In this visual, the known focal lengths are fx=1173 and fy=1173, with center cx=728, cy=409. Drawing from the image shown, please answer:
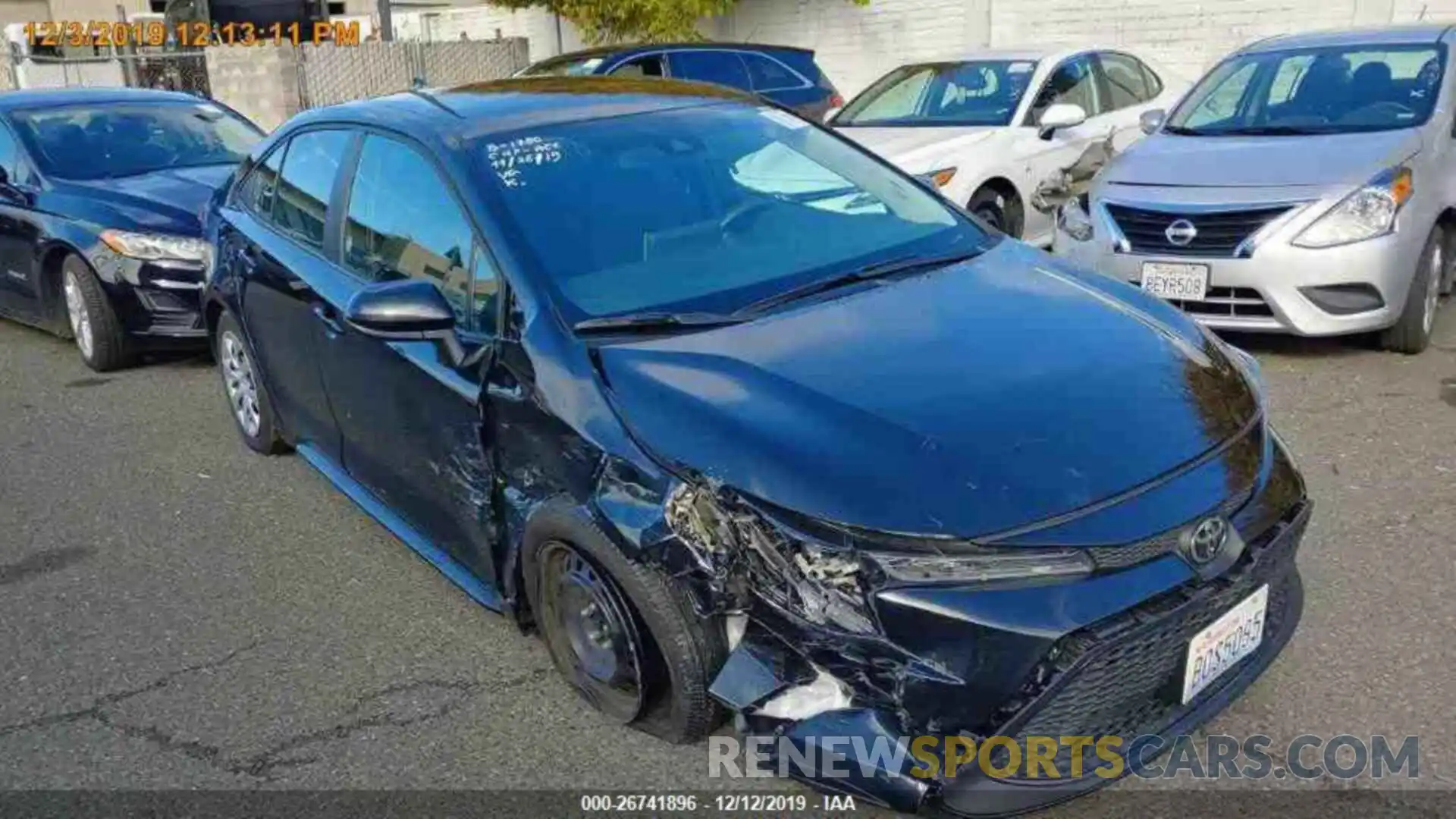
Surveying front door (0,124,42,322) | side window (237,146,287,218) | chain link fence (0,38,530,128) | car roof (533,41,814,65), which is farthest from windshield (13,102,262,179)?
chain link fence (0,38,530,128)

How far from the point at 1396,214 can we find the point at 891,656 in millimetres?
4340

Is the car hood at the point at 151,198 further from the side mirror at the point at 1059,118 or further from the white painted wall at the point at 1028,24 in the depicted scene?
the white painted wall at the point at 1028,24

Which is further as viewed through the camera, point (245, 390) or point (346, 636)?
point (245, 390)

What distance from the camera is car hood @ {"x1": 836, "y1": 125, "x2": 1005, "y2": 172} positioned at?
735 centimetres

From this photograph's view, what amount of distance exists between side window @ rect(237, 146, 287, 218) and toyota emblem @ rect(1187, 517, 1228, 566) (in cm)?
366

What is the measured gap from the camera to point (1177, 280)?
5578mm

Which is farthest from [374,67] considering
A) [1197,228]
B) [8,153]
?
[1197,228]

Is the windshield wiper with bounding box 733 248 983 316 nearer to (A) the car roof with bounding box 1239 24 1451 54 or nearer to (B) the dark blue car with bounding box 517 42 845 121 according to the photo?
(A) the car roof with bounding box 1239 24 1451 54

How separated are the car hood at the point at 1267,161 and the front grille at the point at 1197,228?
0.20 m

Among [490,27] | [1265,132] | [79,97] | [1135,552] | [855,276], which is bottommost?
[1135,552]

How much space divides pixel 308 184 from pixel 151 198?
2.98 metres

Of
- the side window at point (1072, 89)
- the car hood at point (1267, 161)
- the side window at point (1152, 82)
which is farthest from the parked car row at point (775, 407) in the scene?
the side window at point (1152, 82)

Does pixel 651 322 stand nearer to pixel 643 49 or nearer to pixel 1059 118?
pixel 1059 118

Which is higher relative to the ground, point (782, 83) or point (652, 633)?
point (782, 83)
